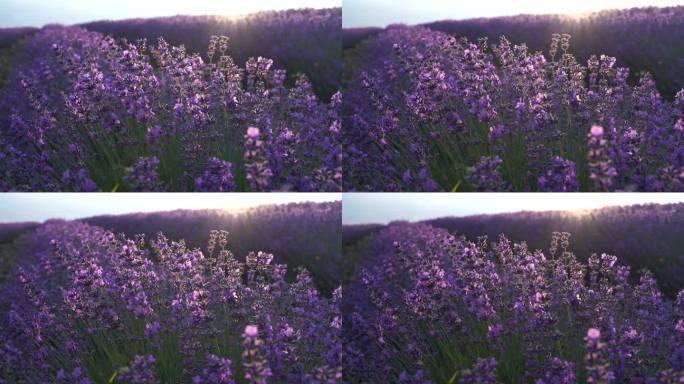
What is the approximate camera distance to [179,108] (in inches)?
142

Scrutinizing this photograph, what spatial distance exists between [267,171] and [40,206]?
1173 millimetres

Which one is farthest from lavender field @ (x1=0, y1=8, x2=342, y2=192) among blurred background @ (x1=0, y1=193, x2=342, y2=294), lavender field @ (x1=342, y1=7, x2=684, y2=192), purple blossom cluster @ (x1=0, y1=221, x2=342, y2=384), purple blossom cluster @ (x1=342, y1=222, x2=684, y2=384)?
purple blossom cluster @ (x1=342, y1=222, x2=684, y2=384)

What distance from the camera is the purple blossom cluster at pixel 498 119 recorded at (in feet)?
11.0

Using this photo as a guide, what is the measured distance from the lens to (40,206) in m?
3.64

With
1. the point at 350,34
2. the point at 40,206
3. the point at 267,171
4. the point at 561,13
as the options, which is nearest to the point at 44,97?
the point at 40,206

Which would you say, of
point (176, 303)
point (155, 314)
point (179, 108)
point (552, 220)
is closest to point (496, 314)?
point (552, 220)

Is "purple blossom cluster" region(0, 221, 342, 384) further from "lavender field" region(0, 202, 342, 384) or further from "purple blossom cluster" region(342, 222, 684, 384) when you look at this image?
"purple blossom cluster" region(342, 222, 684, 384)

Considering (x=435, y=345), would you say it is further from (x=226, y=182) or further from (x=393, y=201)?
(x=226, y=182)

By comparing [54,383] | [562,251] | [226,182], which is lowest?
[54,383]

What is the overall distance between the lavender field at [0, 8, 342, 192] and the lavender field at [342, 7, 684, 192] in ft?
0.60

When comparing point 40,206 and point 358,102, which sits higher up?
point 358,102

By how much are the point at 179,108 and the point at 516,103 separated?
1638 millimetres

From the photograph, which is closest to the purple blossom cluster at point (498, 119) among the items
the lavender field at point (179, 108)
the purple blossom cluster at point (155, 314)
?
the lavender field at point (179, 108)

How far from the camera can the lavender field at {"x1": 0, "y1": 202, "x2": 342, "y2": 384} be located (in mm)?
3502
